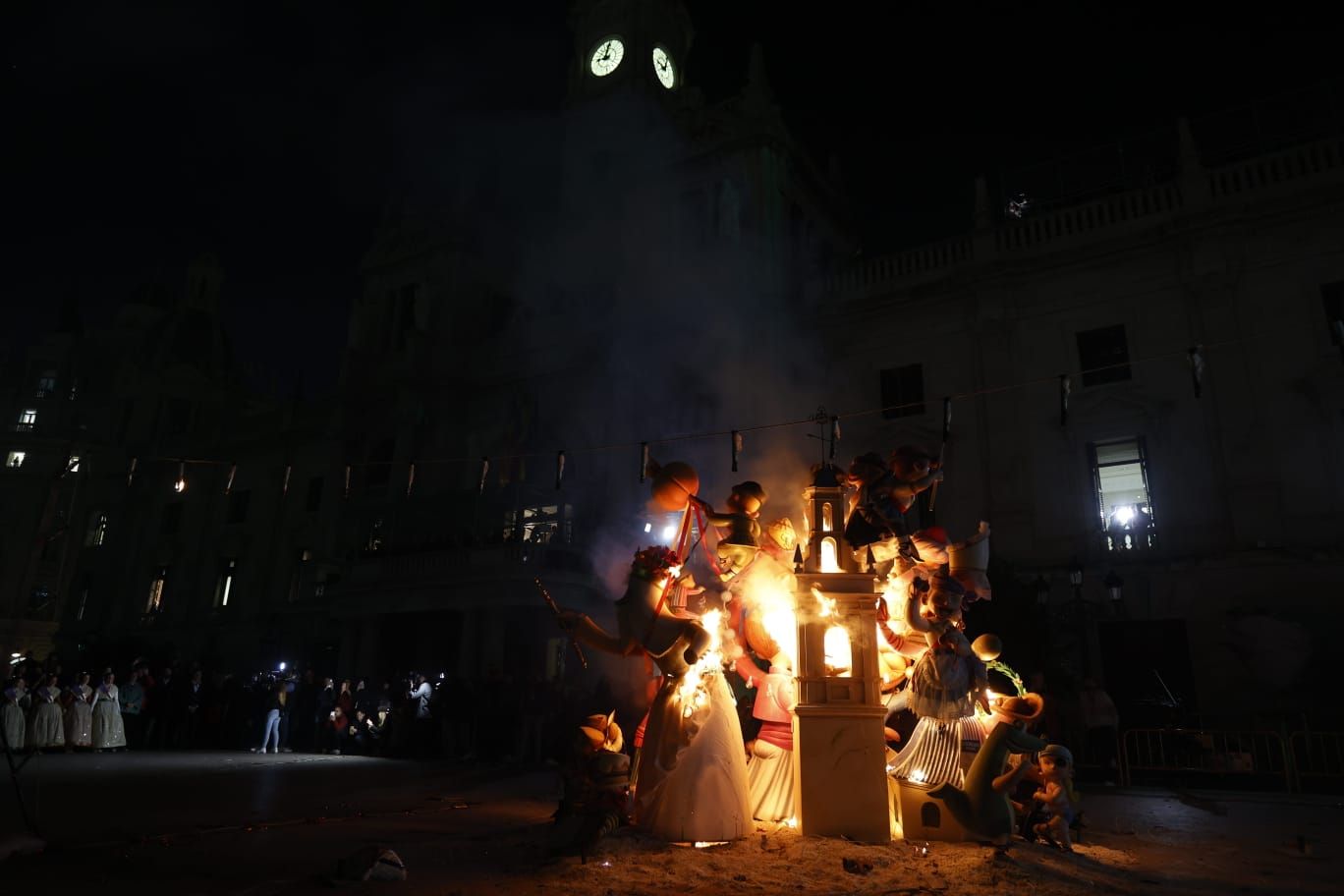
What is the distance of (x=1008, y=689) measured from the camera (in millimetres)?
12688

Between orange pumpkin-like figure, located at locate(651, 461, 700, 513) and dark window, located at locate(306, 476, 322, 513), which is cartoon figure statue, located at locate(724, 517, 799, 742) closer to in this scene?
orange pumpkin-like figure, located at locate(651, 461, 700, 513)

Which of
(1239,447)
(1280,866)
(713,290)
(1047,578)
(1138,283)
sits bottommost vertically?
(1280,866)

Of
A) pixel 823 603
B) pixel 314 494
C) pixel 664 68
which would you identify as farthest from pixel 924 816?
pixel 664 68

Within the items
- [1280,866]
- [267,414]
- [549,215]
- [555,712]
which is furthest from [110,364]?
[1280,866]

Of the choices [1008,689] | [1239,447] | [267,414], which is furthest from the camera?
[267,414]

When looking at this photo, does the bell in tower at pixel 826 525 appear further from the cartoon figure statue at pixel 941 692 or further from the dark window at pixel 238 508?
the dark window at pixel 238 508

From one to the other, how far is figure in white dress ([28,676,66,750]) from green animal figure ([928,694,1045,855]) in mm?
16296

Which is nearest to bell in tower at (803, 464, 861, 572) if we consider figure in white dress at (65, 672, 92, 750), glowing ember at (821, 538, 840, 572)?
glowing ember at (821, 538, 840, 572)

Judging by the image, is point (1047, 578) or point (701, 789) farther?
point (1047, 578)

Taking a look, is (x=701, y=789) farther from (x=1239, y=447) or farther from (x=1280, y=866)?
(x=1239, y=447)

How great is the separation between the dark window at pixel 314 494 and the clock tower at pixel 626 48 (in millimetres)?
17971

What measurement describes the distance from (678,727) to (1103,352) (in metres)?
16.3

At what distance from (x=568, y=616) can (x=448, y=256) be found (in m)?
24.9

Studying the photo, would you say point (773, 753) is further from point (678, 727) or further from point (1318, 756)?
point (1318, 756)
